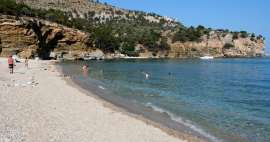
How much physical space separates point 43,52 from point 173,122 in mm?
102413

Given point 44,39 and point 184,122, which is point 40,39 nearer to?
point 44,39

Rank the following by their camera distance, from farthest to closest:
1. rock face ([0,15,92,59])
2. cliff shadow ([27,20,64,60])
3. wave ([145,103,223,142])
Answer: cliff shadow ([27,20,64,60]) < rock face ([0,15,92,59]) < wave ([145,103,223,142])

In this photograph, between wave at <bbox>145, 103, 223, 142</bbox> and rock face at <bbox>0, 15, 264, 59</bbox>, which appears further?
rock face at <bbox>0, 15, 264, 59</bbox>

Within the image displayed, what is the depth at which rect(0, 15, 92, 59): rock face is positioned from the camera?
3992 inches

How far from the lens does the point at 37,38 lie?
112 m

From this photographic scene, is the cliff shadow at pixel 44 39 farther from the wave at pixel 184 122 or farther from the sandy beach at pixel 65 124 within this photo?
the sandy beach at pixel 65 124

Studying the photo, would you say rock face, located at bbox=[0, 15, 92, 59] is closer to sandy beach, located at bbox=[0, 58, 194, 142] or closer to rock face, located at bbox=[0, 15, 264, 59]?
rock face, located at bbox=[0, 15, 264, 59]

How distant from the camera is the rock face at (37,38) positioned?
101387mm

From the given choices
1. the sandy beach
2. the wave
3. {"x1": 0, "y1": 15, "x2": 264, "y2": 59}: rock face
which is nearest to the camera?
the sandy beach

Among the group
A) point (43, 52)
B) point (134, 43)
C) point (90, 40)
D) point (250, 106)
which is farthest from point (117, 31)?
point (250, 106)

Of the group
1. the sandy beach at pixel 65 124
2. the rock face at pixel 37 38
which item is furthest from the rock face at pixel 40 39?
the sandy beach at pixel 65 124

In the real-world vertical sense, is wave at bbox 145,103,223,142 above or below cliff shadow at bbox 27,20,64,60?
below

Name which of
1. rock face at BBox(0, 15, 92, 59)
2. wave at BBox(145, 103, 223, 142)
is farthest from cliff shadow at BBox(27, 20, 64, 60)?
wave at BBox(145, 103, 223, 142)

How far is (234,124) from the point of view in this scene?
20797mm
